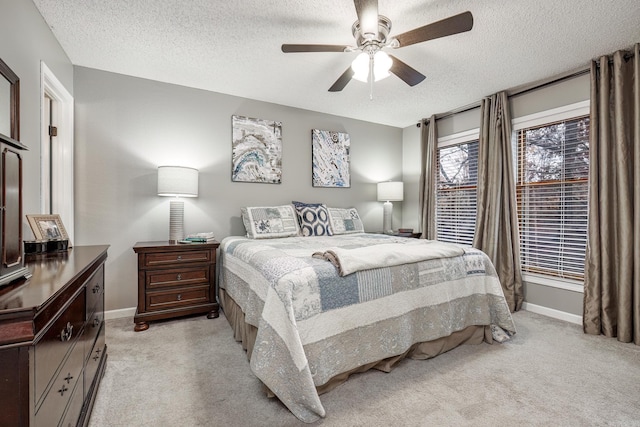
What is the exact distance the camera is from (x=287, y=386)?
4.96 feet

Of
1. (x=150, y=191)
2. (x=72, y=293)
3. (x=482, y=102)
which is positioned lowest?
(x=72, y=293)

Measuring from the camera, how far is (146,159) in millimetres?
3131

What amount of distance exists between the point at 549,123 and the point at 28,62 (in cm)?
447

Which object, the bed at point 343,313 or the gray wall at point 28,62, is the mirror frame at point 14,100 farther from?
the bed at point 343,313

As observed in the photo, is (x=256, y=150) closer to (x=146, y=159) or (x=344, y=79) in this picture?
(x=146, y=159)

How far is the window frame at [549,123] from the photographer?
290 centimetres

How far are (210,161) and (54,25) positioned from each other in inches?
63.9

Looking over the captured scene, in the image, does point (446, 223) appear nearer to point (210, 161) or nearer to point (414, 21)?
point (414, 21)

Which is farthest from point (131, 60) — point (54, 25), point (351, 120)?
point (351, 120)

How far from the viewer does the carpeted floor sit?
1.54 m

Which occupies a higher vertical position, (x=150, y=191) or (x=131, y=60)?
(x=131, y=60)

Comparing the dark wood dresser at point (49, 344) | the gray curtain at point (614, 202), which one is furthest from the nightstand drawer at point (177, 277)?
the gray curtain at point (614, 202)

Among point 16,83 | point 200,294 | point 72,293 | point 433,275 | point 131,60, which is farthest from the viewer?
point 200,294

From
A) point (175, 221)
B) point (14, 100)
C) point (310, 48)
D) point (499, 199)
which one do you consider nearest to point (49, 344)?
point (14, 100)
